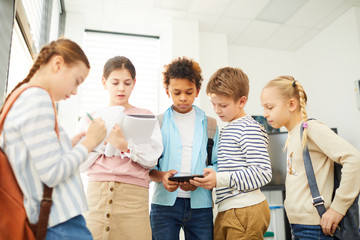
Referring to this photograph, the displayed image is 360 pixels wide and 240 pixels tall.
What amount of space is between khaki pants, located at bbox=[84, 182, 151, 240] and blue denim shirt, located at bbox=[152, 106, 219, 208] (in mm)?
203

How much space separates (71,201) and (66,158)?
5.2 inches

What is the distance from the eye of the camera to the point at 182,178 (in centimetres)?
129

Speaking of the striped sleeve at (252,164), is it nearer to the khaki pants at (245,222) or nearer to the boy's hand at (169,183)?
the khaki pants at (245,222)

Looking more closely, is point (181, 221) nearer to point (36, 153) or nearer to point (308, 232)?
point (308, 232)

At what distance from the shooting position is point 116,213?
4.03ft

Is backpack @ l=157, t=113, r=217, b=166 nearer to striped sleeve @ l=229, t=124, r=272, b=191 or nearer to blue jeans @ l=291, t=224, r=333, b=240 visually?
striped sleeve @ l=229, t=124, r=272, b=191

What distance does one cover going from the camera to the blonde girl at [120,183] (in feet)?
3.95

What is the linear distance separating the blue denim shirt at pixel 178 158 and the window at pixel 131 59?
2407 mm

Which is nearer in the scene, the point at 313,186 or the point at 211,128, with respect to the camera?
the point at 313,186

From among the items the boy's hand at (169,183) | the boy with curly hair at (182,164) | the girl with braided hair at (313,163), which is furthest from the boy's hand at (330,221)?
the boy's hand at (169,183)

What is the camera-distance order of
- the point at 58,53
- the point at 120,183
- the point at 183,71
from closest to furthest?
the point at 58,53 → the point at 120,183 → the point at 183,71

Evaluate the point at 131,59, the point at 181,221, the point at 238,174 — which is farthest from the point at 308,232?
the point at 131,59

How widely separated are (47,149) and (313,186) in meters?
1.06

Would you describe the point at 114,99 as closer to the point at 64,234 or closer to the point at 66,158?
the point at 66,158
